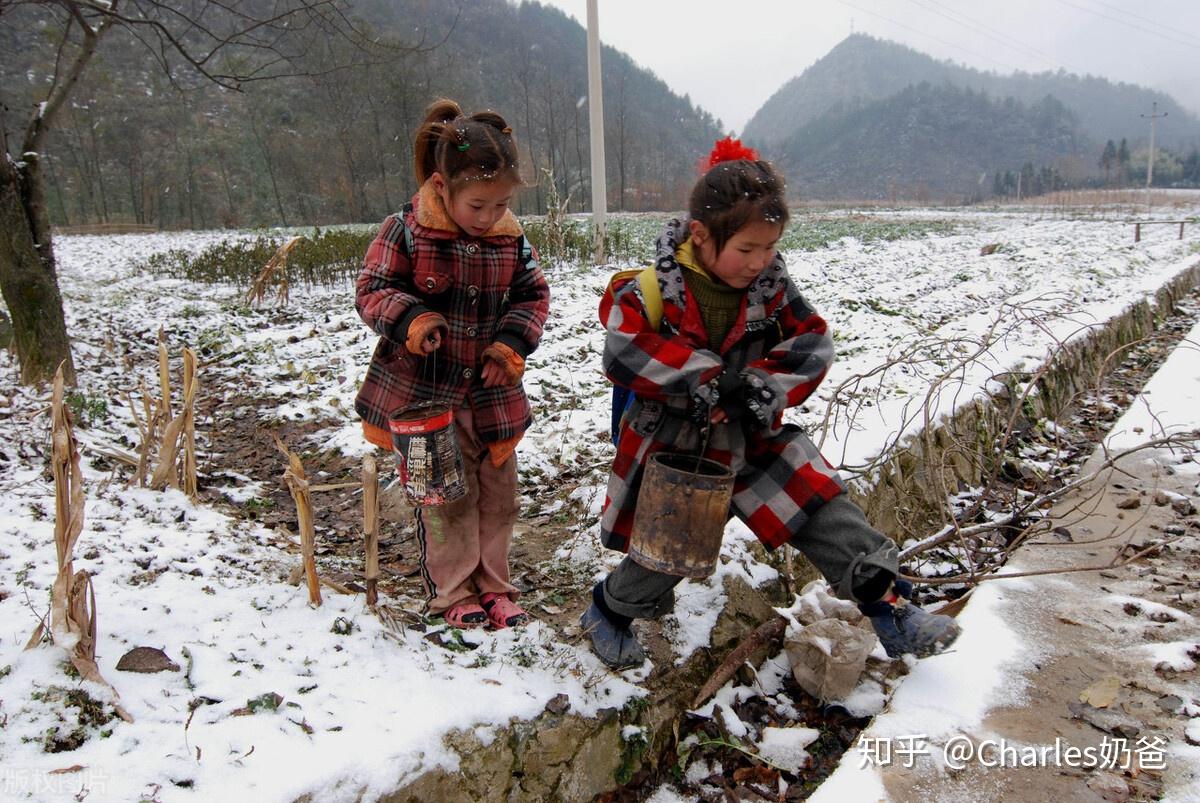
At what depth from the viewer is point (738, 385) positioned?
69.7 inches

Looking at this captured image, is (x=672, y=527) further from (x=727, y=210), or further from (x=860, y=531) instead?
(x=727, y=210)

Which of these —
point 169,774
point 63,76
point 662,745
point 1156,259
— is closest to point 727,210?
point 662,745

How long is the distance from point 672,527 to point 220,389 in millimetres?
4691

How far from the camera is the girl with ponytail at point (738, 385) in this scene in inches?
67.8

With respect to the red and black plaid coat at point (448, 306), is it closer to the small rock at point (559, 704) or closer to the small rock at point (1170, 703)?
the small rock at point (559, 704)

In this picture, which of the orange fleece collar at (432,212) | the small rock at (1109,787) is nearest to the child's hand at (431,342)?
the orange fleece collar at (432,212)

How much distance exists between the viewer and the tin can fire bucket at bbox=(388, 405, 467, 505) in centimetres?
186

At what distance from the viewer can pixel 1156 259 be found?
40.6 feet

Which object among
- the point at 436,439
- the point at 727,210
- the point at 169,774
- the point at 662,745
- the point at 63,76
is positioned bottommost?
the point at 662,745

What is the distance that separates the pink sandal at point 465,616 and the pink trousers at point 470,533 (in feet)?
0.07

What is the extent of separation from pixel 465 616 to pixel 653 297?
1.16 metres

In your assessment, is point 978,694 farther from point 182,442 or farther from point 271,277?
point 271,277

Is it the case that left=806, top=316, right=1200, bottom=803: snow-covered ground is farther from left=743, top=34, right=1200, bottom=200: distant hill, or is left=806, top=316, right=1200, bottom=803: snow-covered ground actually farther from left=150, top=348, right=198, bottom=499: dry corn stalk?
left=743, top=34, right=1200, bottom=200: distant hill

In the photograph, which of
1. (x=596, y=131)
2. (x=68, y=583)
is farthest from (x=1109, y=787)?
(x=596, y=131)
